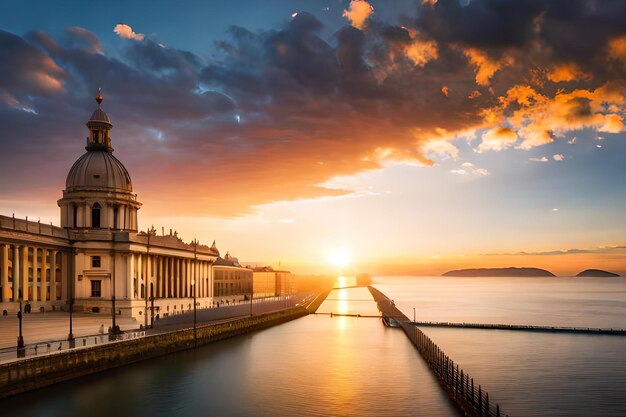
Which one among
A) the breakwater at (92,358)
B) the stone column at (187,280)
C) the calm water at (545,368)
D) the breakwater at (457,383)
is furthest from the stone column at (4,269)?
the calm water at (545,368)

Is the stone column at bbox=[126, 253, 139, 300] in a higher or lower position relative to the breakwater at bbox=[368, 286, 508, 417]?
higher

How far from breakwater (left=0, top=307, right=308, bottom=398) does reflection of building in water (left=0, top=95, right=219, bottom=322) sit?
7.02 m

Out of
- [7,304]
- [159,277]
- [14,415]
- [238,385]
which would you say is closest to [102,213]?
[159,277]

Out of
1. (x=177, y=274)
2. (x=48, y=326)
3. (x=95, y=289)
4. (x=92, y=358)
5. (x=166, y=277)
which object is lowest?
(x=92, y=358)

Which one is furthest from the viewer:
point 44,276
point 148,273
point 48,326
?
point 148,273

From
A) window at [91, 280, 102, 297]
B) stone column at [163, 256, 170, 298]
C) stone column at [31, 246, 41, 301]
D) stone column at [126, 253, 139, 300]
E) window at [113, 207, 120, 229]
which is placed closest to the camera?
stone column at [31, 246, 41, 301]

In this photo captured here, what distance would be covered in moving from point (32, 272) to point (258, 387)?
4349 cm

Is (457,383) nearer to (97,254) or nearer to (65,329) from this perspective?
(65,329)

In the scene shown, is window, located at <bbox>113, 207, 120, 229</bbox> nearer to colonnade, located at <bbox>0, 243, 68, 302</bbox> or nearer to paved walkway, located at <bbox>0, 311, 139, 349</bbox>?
colonnade, located at <bbox>0, 243, 68, 302</bbox>

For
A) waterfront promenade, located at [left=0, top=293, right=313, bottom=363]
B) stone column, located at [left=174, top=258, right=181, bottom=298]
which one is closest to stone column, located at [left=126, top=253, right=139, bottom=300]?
waterfront promenade, located at [left=0, top=293, right=313, bottom=363]

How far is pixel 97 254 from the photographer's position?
9662 centimetres

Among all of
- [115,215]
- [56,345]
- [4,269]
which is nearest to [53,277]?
[4,269]

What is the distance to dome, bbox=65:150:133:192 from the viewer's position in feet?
356

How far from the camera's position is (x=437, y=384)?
190 ft
